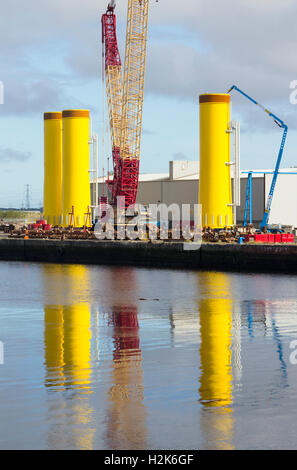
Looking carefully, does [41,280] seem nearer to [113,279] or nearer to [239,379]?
[113,279]

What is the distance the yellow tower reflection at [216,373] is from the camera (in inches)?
494

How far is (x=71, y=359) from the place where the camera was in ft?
59.7

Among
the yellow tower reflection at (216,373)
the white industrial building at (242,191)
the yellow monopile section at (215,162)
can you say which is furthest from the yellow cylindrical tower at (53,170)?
the yellow tower reflection at (216,373)

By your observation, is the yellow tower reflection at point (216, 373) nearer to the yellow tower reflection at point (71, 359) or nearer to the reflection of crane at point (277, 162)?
the yellow tower reflection at point (71, 359)

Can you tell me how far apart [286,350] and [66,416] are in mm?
7619

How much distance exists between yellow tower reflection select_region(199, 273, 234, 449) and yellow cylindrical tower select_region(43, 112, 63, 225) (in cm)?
4511

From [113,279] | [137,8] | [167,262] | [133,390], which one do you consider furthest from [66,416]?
[137,8]

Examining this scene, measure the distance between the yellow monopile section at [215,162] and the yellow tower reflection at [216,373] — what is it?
90.6 ft

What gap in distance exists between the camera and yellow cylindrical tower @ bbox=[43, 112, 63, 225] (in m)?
76.2

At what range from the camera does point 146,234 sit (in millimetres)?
60750

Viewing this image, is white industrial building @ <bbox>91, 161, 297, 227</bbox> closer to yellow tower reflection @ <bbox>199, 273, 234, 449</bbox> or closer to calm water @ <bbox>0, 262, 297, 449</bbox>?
calm water @ <bbox>0, 262, 297, 449</bbox>

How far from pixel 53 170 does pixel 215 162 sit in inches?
836

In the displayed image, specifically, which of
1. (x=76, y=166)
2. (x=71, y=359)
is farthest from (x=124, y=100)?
(x=71, y=359)

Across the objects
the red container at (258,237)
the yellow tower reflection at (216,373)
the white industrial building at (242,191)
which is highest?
the white industrial building at (242,191)
